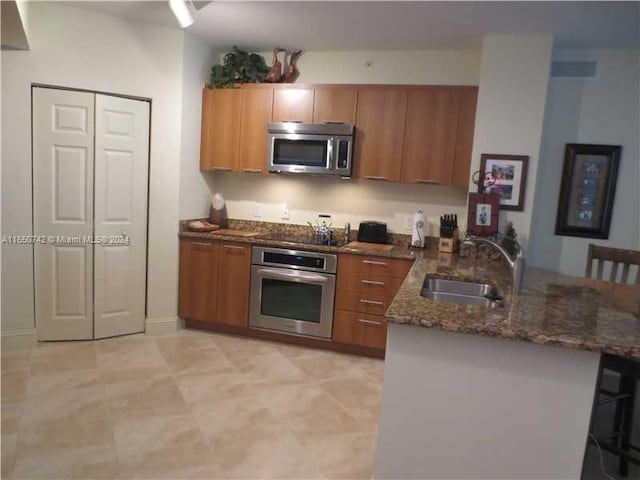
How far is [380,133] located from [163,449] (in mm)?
2738

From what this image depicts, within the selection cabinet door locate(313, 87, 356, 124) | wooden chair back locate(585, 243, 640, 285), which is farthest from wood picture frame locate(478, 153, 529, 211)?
cabinet door locate(313, 87, 356, 124)

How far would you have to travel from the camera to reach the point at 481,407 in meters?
1.69

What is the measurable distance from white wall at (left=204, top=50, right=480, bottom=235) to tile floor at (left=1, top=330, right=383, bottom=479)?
1306mm

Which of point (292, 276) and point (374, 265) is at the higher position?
point (374, 265)

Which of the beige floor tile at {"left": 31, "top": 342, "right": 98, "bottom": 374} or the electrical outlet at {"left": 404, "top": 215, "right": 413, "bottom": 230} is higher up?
the electrical outlet at {"left": 404, "top": 215, "right": 413, "bottom": 230}

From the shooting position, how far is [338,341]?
360 centimetres

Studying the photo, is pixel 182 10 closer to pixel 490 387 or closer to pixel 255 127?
pixel 255 127

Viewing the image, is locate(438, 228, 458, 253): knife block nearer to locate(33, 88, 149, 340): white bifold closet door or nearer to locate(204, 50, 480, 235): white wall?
locate(204, 50, 480, 235): white wall

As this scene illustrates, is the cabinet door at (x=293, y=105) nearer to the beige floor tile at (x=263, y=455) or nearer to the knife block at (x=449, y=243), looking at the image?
the knife block at (x=449, y=243)

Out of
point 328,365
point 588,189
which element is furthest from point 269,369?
point 588,189

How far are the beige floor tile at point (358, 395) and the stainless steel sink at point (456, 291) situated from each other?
2.75 feet

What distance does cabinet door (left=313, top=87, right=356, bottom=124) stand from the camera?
3.68m

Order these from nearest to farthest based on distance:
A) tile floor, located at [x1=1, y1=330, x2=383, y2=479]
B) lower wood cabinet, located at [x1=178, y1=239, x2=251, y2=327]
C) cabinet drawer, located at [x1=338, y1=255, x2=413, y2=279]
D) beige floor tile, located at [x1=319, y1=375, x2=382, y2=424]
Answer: tile floor, located at [x1=1, y1=330, x2=383, y2=479], beige floor tile, located at [x1=319, y1=375, x2=382, y2=424], cabinet drawer, located at [x1=338, y1=255, x2=413, y2=279], lower wood cabinet, located at [x1=178, y1=239, x2=251, y2=327]

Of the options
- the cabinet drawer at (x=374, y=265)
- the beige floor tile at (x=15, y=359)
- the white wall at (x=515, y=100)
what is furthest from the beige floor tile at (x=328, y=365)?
the beige floor tile at (x=15, y=359)
